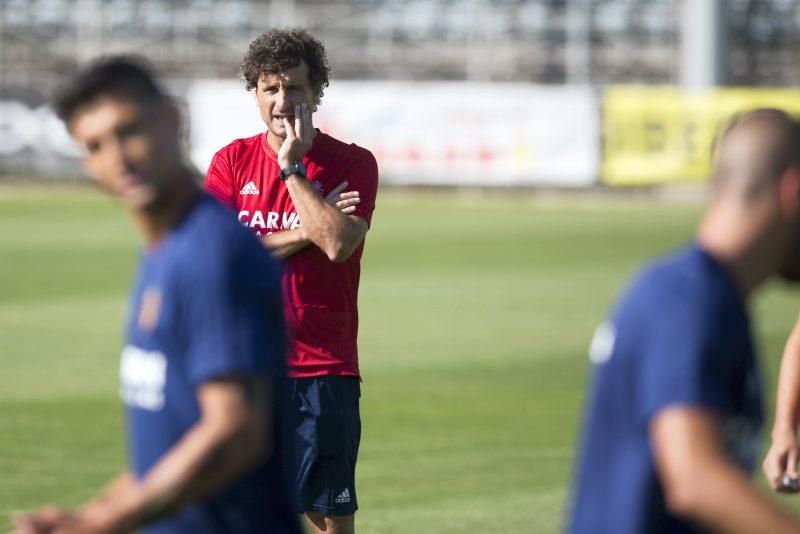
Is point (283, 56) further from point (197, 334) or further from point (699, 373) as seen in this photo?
point (699, 373)

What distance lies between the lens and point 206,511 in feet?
11.8

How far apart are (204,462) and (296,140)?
2.98m

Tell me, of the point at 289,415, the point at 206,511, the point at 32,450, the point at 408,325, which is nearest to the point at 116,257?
the point at 408,325

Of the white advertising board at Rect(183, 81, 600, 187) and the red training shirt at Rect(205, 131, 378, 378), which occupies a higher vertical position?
the red training shirt at Rect(205, 131, 378, 378)

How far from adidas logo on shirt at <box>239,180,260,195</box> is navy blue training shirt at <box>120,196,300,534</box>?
2751 millimetres

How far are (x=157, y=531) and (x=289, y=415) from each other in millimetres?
2575

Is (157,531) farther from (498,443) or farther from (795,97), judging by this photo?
(795,97)

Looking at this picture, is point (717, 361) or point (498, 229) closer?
point (717, 361)

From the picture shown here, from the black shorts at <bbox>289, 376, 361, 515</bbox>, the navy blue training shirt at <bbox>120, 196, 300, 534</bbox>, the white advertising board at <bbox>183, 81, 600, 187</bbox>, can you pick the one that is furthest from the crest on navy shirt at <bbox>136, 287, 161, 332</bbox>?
the white advertising board at <bbox>183, 81, 600, 187</bbox>

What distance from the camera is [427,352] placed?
1573 cm

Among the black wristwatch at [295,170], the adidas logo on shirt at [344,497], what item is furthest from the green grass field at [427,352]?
the black wristwatch at [295,170]

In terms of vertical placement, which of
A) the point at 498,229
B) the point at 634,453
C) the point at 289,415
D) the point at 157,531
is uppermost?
the point at 634,453

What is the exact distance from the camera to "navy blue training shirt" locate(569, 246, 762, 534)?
304 cm

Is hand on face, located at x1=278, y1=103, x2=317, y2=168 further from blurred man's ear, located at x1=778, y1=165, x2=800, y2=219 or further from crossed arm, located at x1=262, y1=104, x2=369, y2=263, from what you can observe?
blurred man's ear, located at x1=778, y1=165, x2=800, y2=219
